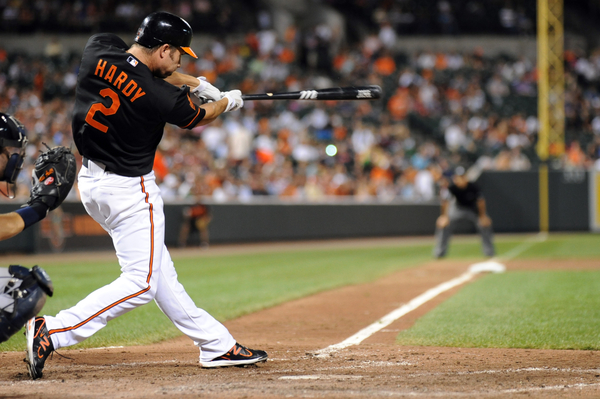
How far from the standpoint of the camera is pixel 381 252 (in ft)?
51.6

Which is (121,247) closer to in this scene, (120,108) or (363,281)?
(120,108)

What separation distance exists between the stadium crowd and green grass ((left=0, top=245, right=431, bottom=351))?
11.9 feet

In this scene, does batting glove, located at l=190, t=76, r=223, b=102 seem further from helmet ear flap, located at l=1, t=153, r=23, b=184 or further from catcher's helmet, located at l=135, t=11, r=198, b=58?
helmet ear flap, located at l=1, t=153, r=23, b=184

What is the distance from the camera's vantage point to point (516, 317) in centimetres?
630

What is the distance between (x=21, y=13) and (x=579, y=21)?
22049 millimetres

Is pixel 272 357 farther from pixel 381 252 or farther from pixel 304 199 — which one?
pixel 304 199

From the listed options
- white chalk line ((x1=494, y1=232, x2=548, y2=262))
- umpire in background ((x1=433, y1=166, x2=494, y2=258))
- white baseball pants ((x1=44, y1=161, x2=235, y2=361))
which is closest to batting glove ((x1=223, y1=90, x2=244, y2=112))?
white baseball pants ((x1=44, y1=161, x2=235, y2=361))

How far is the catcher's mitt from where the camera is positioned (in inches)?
150

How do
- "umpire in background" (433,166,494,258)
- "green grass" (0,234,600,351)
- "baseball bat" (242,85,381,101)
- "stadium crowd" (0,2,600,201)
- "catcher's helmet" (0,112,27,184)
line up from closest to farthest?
"catcher's helmet" (0,112,27,184), "baseball bat" (242,85,381,101), "green grass" (0,234,600,351), "umpire in background" (433,166,494,258), "stadium crowd" (0,2,600,201)

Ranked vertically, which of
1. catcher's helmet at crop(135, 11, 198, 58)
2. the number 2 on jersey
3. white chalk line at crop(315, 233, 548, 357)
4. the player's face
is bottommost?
white chalk line at crop(315, 233, 548, 357)

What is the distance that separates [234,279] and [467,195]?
210 inches

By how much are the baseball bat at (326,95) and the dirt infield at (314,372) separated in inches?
69.6

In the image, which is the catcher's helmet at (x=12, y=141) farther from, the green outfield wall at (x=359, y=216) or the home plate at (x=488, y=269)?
the green outfield wall at (x=359, y=216)

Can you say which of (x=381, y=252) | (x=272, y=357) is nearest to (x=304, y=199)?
(x=381, y=252)
